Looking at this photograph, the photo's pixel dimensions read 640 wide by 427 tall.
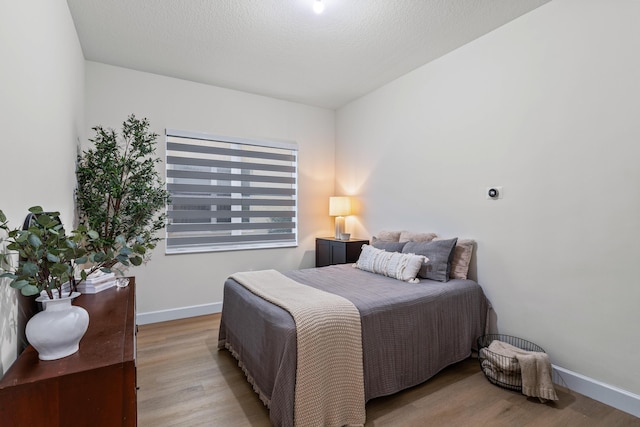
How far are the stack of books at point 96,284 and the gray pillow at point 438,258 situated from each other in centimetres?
238

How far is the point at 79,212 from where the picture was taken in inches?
115

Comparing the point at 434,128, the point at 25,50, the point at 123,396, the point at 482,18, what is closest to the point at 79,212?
the point at 25,50

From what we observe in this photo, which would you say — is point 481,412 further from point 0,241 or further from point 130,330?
point 0,241

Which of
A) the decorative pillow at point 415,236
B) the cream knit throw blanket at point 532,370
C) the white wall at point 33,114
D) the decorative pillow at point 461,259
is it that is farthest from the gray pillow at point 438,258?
the white wall at point 33,114

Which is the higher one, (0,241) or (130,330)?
(0,241)

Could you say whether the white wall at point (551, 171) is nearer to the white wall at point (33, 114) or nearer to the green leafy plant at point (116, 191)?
the green leafy plant at point (116, 191)

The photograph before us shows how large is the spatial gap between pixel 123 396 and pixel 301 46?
2.87 metres

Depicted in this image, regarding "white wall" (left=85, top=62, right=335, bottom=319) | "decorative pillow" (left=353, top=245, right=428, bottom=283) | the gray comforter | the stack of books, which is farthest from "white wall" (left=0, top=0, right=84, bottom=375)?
"decorative pillow" (left=353, top=245, right=428, bottom=283)

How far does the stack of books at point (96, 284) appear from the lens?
1.90 meters

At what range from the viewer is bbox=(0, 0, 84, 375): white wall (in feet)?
3.65

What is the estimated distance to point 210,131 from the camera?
380 cm

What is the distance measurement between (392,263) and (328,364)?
1298 millimetres

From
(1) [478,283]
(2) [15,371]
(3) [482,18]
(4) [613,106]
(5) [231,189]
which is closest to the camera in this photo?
(2) [15,371]

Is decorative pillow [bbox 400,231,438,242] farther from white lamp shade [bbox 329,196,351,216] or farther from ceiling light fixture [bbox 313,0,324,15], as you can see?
ceiling light fixture [bbox 313,0,324,15]
